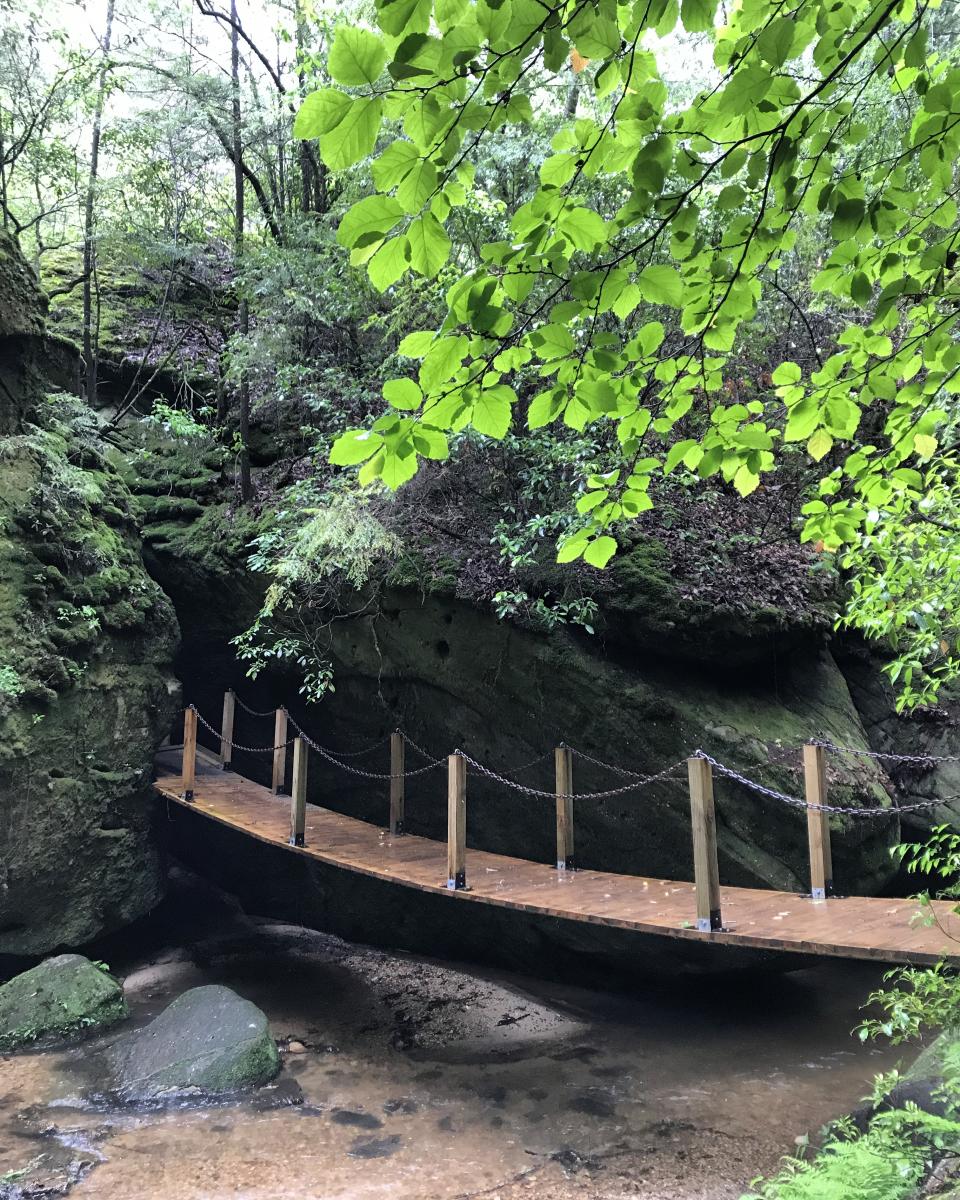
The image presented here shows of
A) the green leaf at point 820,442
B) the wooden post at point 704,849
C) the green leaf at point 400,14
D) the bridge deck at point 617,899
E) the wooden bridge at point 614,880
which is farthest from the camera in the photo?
the wooden post at point 704,849

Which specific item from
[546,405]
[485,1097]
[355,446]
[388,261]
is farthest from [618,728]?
[388,261]

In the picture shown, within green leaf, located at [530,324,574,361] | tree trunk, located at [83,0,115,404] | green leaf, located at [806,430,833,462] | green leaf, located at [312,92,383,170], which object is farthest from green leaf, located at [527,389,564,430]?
tree trunk, located at [83,0,115,404]

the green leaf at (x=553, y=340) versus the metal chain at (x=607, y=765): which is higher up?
the green leaf at (x=553, y=340)

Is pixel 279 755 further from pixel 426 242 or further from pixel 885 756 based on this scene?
pixel 426 242

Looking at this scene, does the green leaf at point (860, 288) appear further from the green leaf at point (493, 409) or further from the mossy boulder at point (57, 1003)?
the mossy boulder at point (57, 1003)

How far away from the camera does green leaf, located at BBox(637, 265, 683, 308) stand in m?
1.81

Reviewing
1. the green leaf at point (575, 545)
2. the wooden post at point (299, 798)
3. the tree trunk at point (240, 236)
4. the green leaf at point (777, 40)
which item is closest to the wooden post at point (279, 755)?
the wooden post at point (299, 798)

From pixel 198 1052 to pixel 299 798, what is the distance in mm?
2113

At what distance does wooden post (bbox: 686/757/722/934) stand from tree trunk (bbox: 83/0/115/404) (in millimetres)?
9943

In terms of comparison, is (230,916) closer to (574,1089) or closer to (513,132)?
(574,1089)

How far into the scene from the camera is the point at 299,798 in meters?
7.06

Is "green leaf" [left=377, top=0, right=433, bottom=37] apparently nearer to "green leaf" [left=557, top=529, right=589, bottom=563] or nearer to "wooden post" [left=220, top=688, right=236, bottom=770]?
"green leaf" [left=557, top=529, right=589, bottom=563]

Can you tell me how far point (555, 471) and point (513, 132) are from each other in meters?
3.87

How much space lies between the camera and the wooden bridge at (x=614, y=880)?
4.28m
